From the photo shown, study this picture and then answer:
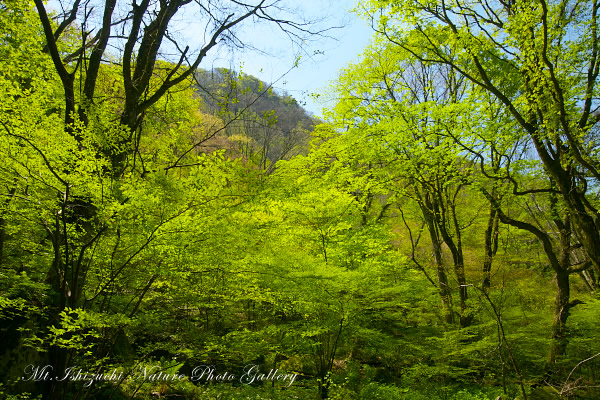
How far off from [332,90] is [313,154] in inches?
103

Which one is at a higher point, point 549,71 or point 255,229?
point 549,71

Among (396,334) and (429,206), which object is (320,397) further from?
(429,206)

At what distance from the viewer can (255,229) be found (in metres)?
4.59

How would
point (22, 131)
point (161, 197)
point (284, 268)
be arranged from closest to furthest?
point (22, 131)
point (161, 197)
point (284, 268)

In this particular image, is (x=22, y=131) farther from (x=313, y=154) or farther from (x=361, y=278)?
(x=313, y=154)

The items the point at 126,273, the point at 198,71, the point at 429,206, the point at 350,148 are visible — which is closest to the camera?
the point at 126,273

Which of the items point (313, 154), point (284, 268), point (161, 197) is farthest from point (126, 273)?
point (313, 154)

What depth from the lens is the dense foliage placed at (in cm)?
360

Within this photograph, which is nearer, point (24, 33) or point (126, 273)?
point (126, 273)

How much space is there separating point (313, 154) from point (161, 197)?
747 centimetres

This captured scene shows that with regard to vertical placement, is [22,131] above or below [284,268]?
above

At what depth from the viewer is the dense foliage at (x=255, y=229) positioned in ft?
11.8

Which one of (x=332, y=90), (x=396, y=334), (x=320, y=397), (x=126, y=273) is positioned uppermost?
(x=332, y=90)

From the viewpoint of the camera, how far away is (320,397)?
5.88m
